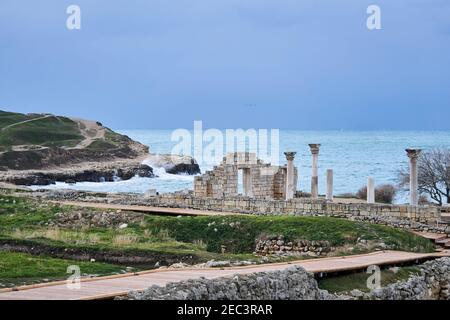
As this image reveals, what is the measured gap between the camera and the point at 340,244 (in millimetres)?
28938

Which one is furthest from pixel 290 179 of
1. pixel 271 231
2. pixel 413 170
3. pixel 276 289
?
pixel 276 289

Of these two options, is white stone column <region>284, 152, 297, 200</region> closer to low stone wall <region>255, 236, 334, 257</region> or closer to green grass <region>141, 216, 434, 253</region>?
green grass <region>141, 216, 434, 253</region>

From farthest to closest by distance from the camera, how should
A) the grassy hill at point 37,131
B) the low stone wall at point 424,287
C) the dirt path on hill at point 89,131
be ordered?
1. the dirt path on hill at point 89,131
2. the grassy hill at point 37,131
3. the low stone wall at point 424,287

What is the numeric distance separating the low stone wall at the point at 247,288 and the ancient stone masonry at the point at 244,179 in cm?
2397

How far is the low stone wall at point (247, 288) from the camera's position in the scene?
16250mm

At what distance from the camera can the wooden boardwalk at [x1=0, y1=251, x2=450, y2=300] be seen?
1639 cm

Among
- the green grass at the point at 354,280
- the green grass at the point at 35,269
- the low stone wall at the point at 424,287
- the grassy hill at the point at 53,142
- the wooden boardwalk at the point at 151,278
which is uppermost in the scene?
the grassy hill at the point at 53,142

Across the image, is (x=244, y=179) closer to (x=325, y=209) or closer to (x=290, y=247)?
(x=325, y=209)

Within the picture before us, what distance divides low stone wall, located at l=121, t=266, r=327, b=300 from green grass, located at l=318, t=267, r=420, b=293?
95 cm

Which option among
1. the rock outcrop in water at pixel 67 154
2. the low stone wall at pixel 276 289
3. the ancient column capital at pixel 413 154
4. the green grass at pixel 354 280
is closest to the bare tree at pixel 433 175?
the ancient column capital at pixel 413 154

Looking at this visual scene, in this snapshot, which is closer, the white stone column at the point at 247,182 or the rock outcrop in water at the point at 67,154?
the white stone column at the point at 247,182

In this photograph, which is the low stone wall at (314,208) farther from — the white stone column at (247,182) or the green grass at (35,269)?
the green grass at (35,269)
